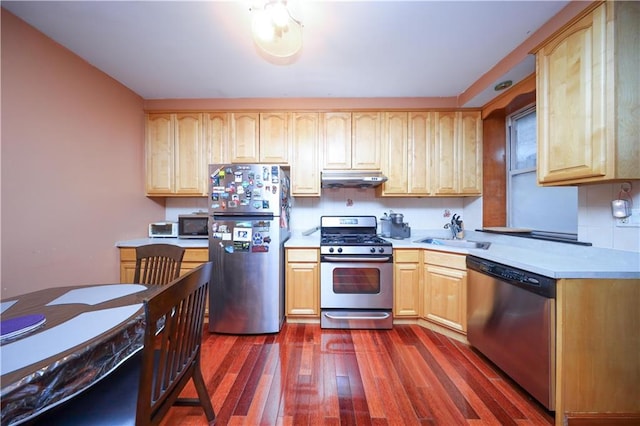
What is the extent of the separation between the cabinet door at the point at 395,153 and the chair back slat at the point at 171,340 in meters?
2.20

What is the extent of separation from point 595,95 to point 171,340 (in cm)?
251

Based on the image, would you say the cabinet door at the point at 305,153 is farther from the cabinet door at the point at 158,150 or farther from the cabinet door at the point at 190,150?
the cabinet door at the point at 158,150

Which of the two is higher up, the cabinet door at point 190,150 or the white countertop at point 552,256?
the cabinet door at point 190,150

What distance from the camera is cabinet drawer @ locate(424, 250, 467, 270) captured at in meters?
2.12

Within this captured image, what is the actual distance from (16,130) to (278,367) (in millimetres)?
2438

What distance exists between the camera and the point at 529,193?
8.04ft

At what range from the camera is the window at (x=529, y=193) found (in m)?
2.07

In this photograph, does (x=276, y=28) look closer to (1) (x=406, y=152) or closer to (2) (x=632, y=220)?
(1) (x=406, y=152)

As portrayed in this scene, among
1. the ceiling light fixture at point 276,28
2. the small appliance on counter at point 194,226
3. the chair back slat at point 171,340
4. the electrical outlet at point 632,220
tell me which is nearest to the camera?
the chair back slat at point 171,340

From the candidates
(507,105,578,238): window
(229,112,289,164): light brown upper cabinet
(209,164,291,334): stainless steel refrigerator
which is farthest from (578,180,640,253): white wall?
(229,112,289,164): light brown upper cabinet

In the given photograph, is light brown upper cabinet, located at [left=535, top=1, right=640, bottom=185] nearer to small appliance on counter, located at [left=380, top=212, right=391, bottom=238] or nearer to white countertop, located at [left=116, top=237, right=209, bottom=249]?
small appliance on counter, located at [left=380, top=212, right=391, bottom=238]

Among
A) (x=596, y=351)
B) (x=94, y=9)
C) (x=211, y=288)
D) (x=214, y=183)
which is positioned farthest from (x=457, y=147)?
(x=94, y=9)

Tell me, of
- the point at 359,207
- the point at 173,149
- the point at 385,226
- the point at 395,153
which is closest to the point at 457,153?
the point at 395,153

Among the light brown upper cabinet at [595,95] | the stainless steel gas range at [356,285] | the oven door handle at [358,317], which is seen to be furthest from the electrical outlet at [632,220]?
the oven door handle at [358,317]
